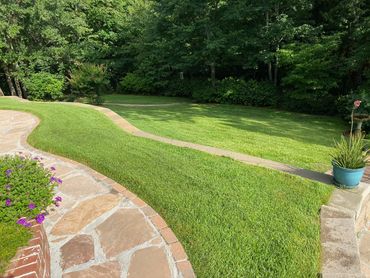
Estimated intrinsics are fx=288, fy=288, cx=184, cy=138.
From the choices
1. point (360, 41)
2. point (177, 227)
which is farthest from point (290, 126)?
point (177, 227)

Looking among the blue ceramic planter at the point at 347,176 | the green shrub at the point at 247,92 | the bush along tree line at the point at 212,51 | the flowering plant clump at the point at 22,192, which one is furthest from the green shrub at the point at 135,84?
the flowering plant clump at the point at 22,192

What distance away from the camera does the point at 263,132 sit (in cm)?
800

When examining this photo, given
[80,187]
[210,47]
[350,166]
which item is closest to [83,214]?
[80,187]

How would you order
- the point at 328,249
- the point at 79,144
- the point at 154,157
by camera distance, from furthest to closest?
the point at 79,144, the point at 154,157, the point at 328,249

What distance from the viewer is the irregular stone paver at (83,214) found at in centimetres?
309

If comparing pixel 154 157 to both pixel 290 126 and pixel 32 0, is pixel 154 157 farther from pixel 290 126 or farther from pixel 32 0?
pixel 32 0

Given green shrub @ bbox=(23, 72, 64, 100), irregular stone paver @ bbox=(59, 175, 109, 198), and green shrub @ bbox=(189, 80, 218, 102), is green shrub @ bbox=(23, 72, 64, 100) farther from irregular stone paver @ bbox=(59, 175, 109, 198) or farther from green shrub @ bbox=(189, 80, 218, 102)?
irregular stone paver @ bbox=(59, 175, 109, 198)

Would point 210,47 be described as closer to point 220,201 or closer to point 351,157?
point 351,157

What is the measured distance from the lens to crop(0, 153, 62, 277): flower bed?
7.09 feet

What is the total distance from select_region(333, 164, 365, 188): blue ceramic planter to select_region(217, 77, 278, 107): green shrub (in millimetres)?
9719

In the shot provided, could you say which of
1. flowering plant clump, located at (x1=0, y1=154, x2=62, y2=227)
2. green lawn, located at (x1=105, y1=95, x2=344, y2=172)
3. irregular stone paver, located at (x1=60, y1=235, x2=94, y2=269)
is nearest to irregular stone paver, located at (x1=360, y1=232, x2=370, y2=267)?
green lawn, located at (x1=105, y1=95, x2=344, y2=172)

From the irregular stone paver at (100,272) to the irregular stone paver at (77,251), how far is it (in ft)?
0.41

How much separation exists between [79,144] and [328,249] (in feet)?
14.8

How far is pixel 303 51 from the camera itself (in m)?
10.8
